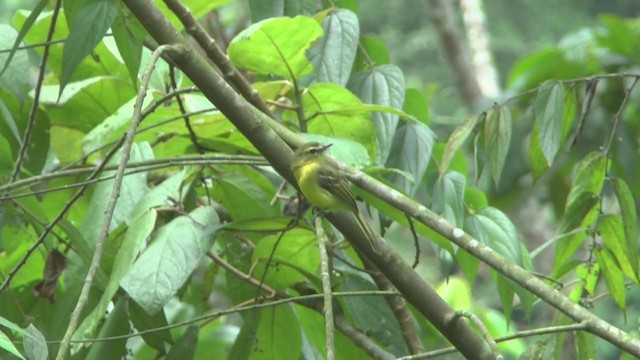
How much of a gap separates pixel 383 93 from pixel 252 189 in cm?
30

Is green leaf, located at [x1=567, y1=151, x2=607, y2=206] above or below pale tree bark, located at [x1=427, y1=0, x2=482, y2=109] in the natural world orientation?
below

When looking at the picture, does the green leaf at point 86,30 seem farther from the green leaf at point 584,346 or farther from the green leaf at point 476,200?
the green leaf at point 584,346

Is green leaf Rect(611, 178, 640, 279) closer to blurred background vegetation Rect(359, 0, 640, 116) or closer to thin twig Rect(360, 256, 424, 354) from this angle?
thin twig Rect(360, 256, 424, 354)

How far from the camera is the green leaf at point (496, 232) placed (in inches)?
66.2

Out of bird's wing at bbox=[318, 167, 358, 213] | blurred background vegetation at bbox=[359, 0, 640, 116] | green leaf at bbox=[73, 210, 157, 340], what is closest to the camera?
green leaf at bbox=[73, 210, 157, 340]

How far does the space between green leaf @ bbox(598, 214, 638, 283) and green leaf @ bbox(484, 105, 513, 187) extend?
0.20 meters

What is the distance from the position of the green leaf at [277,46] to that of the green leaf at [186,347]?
1.51 ft

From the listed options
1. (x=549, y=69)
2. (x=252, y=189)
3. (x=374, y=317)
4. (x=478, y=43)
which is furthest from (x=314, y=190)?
(x=478, y=43)

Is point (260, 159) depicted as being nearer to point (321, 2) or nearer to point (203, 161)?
point (203, 161)

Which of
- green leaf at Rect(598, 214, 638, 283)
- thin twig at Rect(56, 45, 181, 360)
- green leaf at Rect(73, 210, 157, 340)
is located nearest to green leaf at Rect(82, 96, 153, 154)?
green leaf at Rect(73, 210, 157, 340)

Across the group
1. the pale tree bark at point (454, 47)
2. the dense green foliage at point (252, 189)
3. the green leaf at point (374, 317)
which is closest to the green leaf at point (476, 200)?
the dense green foliage at point (252, 189)

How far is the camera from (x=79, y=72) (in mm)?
2148

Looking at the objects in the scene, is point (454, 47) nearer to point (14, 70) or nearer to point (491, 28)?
point (14, 70)

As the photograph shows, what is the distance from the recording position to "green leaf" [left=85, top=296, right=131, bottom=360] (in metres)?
1.54
